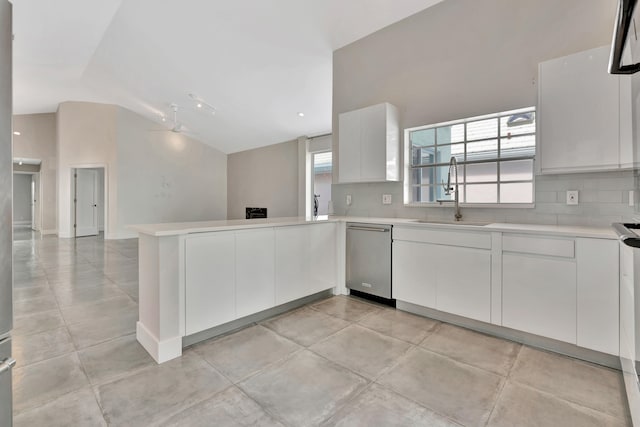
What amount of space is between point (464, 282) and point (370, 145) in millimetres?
1781

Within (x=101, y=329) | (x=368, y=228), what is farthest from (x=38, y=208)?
(x=368, y=228)

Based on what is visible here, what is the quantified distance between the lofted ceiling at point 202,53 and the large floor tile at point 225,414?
3760mm

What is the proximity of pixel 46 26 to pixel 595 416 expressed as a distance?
7.47 m

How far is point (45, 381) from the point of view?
1738 millimetres

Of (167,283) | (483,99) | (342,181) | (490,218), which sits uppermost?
(483,99)

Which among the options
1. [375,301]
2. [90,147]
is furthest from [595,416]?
[90,147]

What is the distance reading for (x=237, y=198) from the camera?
32.3ft

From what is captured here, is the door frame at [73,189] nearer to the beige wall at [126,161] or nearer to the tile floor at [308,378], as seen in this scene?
the beige wall at [126,161]

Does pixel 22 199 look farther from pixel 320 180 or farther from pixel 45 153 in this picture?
pixel 320 180

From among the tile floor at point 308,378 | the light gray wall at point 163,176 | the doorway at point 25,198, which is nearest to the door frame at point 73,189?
the light gray wall at point 163,176

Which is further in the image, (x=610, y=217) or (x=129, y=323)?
(x=129, y=323)

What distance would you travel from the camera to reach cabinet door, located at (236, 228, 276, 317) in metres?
2.37

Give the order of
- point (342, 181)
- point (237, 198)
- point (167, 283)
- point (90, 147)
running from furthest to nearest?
1. point (237, 198)
2. point (90, 147)
3. point (342, 181)
4. point (167, 283)

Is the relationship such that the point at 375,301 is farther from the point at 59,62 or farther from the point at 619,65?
the point at 59,62
